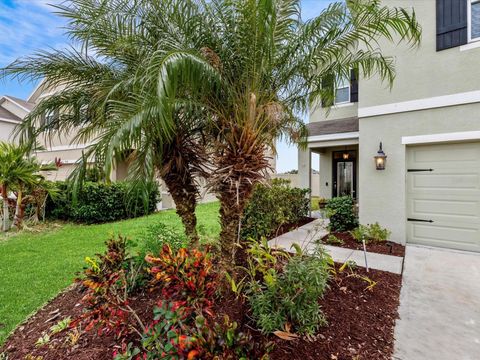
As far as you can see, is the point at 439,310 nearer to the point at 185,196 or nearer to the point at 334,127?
the point at 185,196

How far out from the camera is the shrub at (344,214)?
25.4ft

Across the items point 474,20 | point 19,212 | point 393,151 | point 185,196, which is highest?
point 474,20

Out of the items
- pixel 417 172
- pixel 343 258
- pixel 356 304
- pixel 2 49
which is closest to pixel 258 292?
pixel 356 304

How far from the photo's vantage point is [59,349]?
9.32ft

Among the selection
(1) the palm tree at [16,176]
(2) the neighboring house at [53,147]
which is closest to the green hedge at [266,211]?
(2) the neighboring house at [53,147]

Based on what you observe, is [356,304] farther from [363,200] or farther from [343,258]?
[363,200]

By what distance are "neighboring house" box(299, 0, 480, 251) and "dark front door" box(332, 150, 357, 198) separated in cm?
496

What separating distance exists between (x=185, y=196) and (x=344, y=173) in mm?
9739

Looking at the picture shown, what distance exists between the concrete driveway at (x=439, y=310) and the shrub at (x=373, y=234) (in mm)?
1227

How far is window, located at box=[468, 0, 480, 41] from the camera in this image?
5.60m

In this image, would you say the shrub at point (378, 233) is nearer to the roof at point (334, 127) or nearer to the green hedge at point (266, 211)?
the green hedge at point (266, 211)

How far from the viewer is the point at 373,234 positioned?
6723mm

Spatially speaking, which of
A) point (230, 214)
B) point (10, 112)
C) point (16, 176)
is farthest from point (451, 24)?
point (10, 112)

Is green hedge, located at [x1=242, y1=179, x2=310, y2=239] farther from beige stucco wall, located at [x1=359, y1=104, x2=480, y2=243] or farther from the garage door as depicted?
the garage door
